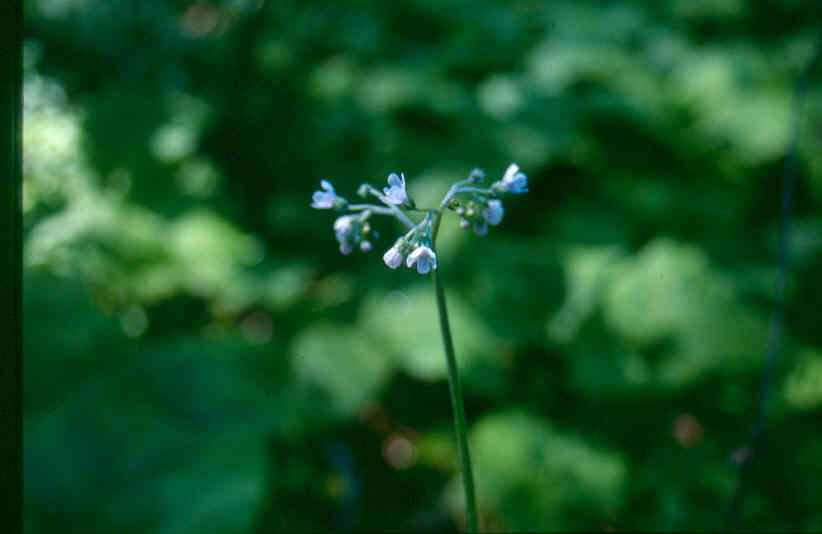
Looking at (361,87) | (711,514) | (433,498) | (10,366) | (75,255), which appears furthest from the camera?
(361,87)

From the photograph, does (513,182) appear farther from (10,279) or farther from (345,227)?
(10,279)

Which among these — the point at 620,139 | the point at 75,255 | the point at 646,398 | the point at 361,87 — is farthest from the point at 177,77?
the point at 646,398

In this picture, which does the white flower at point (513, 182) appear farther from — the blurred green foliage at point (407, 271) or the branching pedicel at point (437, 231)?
the blurred green foliage at point (407, 271)

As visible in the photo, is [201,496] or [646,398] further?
[646,398]

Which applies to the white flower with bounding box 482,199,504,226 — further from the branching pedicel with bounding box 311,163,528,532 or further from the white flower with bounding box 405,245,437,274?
the white flower with bounding box 405,245,437,274

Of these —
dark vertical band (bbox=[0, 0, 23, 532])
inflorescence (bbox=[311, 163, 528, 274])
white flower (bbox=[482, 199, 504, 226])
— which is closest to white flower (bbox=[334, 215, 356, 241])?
inflorescence (bbox=[311, 163, 528, 274])

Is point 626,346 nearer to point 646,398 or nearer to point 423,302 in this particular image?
point 646,398

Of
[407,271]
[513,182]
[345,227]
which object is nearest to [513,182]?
[513,182]

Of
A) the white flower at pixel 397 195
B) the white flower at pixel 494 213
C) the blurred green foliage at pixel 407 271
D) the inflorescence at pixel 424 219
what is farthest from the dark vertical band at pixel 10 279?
the white flower at pixel 494 213
